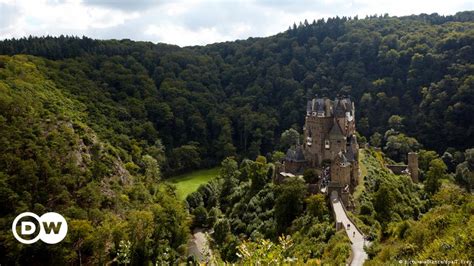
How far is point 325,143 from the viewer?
178 ft

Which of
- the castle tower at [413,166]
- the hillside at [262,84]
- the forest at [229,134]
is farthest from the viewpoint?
the hillside at [262,84]

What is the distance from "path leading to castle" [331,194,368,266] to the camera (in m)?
32.2

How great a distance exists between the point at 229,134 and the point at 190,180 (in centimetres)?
2026

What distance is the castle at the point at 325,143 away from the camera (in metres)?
52.3

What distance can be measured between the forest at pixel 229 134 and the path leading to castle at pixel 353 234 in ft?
3.34

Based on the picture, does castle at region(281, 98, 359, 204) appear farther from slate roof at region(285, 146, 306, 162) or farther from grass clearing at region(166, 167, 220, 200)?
grass clearing at region(166, 167, 220, 200)

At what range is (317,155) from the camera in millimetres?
55500

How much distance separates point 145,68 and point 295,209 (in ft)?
249

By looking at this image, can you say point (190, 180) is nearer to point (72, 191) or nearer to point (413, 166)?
point (72, 191)

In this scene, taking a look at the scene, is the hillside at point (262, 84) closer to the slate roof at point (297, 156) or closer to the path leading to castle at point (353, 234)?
the slate roof at point (297, 156)

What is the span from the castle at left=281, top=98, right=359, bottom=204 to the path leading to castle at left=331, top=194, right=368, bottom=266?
5.75 meters

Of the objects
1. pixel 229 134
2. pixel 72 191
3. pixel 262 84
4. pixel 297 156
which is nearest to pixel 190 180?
pixel 229 134

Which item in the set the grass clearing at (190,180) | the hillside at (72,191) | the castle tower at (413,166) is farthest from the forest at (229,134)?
the castle tower at (413,166)

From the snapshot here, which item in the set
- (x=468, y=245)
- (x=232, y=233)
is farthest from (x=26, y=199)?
(x=468, y=245)
